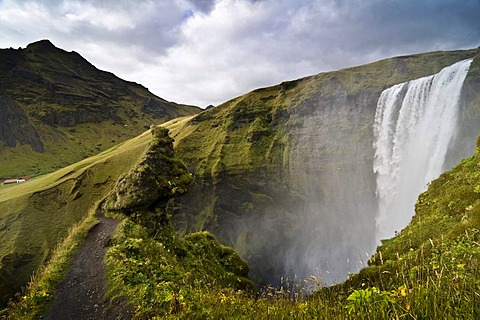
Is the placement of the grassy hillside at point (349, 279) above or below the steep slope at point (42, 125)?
below

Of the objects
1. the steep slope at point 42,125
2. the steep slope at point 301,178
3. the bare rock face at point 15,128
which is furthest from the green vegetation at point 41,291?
the bare rock face at point 15,128

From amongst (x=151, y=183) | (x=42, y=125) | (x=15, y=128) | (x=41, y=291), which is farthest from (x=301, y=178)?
(x=42, y=125)

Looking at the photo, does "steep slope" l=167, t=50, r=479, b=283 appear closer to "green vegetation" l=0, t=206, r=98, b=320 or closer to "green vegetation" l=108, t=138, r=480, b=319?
"green vegetation" l=108, t=138, r=480, b=319

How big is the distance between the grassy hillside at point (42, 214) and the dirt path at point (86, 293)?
10797 mm

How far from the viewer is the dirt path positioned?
8.09 m

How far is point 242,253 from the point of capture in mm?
69062

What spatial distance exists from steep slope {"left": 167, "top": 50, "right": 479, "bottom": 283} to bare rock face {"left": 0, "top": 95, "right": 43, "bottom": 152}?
90460 millimetres

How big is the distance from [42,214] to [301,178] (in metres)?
59.1

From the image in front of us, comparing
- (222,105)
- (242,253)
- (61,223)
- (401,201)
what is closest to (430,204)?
(401,201)

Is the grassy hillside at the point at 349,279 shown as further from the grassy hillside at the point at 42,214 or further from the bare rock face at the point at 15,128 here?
the bare rock face at the point at 15,128

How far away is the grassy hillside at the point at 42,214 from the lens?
29406mm

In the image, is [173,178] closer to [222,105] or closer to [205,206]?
[205,206]

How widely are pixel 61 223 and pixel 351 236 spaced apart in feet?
204

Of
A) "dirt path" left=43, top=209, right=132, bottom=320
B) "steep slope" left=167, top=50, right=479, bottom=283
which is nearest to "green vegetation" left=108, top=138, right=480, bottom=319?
"dirt path" left=43, top=209, right=132, bottom=320
